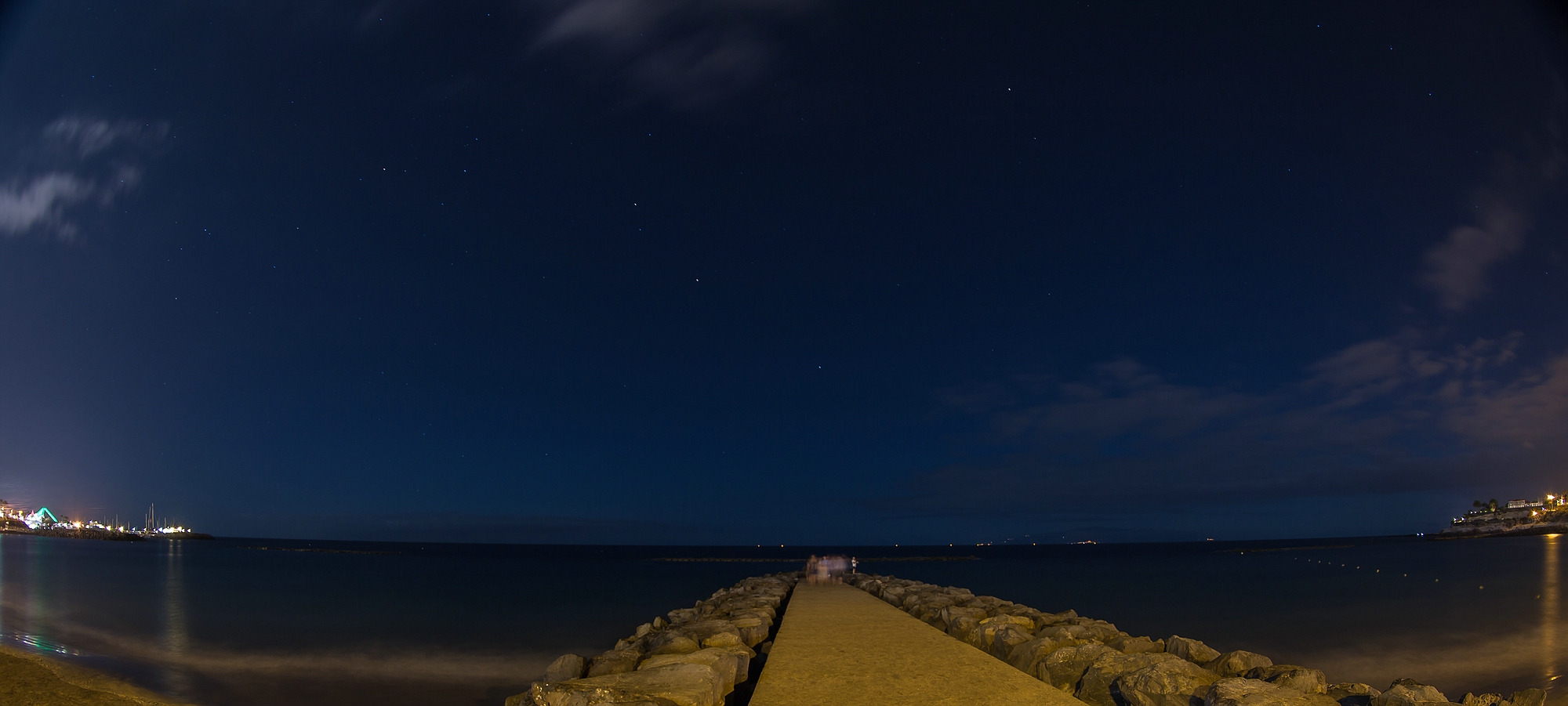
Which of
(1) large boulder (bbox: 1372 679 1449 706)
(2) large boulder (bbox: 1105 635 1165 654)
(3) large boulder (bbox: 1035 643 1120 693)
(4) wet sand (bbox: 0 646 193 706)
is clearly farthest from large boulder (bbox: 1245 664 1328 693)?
(4) wet sand (bbox: 0 646 193 706)

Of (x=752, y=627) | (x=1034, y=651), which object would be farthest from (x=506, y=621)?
(x=1034, y=651)

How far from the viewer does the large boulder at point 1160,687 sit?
20.1ft

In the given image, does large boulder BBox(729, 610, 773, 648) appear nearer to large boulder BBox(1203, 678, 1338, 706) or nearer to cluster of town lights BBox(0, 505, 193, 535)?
large boulder BBox(1203, 678, 1338, 706)

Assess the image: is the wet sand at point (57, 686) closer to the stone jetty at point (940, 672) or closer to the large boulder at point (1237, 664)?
the stone jetty at point (940, 672)

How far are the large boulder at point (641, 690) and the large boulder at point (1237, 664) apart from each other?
5.01 m

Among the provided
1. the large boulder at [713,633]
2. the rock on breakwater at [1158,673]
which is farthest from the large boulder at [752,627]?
the rock on breakwater at [1158,673]

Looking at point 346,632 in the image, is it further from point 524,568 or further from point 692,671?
point 524,568

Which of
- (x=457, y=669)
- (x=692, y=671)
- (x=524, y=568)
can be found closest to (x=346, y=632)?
(x=457, y=669)

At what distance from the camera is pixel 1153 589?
35219 mm

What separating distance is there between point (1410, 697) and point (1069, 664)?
2.63m

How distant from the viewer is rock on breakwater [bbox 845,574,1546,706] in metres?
5.99

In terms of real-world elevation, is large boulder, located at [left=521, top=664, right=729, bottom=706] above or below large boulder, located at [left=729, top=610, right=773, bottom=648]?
above

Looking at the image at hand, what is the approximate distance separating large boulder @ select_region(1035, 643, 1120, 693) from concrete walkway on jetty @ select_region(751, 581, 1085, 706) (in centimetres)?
58

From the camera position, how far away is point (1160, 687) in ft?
20.4
